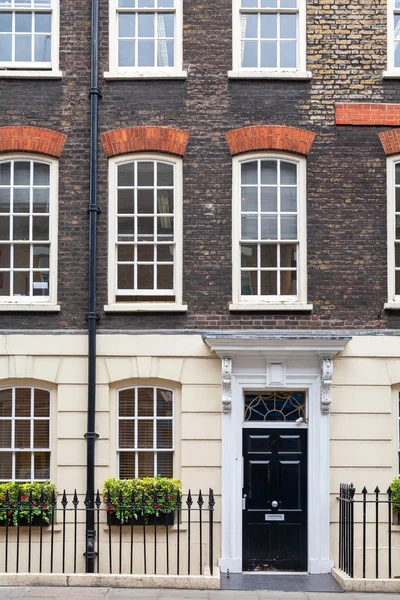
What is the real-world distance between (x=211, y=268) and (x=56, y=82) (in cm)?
379

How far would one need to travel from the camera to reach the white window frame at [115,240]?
13477 mm

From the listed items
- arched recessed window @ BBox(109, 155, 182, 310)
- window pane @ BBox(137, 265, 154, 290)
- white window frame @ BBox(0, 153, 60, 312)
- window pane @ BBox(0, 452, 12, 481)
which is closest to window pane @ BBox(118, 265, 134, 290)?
arched recessed window @ BBox(109, 155, 182, 310)

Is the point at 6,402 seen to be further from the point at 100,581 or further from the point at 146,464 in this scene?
the point at 100,581

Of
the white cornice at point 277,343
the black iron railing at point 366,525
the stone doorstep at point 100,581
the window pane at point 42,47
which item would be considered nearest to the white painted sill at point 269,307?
the white cornice at point 277,343

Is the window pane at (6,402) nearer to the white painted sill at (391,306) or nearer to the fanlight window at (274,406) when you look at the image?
the fanlight window at (274,406)

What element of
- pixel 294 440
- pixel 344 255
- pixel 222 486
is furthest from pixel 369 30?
pixel 222 486

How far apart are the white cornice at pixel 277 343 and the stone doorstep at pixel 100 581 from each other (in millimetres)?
3411

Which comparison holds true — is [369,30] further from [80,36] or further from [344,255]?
Answer: [80,36]

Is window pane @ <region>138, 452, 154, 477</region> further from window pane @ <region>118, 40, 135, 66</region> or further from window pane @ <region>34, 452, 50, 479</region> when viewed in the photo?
window pane @ <region>118, 40, 135, 66</region>

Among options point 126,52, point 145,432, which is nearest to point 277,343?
point 145,432

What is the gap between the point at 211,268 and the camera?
13.6 meters

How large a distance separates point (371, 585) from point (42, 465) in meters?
5.16

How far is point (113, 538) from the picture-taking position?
1316 cm

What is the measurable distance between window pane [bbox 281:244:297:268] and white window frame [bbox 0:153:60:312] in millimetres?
3510
